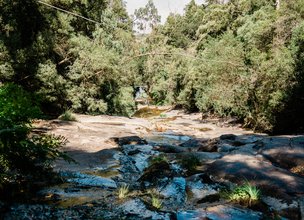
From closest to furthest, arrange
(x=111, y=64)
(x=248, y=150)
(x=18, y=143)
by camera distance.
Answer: (x=18, y=143)
(x=248, y=150)
(x=111, y=64)


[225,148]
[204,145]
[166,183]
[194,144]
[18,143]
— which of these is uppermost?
[18,143]

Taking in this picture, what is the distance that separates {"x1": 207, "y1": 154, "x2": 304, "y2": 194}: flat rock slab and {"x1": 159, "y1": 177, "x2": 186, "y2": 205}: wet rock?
172cm

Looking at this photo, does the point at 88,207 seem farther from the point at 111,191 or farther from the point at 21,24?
the point at 21,24

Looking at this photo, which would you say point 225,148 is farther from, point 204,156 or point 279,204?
point 279,204

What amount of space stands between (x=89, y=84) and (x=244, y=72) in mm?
12454

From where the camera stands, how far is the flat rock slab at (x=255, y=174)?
853cm

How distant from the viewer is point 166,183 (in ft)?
29.5

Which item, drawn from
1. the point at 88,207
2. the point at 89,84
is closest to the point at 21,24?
the point at 89,84

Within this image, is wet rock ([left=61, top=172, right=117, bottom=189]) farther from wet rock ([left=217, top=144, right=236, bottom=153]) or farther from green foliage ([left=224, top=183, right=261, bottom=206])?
wet rock ([left=217, top=144, right=236, bottom=153])

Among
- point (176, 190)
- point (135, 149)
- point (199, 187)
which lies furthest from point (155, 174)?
point (135, 149)

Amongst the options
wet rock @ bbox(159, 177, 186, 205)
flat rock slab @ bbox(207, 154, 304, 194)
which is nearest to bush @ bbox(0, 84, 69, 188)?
wet rock @ bbox(159, 177, 186, 205)

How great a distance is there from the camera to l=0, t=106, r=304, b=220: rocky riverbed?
623cm

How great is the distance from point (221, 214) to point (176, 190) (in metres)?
2.24

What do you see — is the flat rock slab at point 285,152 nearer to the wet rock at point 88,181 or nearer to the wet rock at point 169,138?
the wet rock at point 88,181
